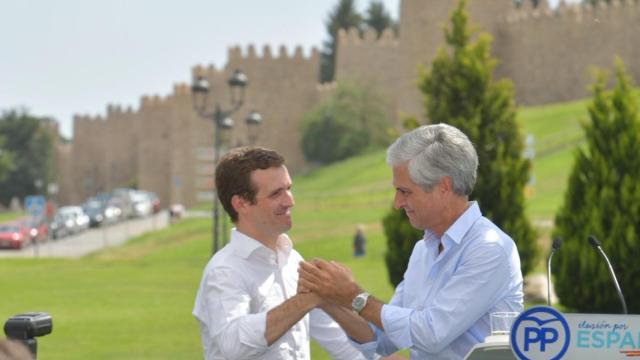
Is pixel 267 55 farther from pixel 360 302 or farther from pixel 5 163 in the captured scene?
pixel 360 302

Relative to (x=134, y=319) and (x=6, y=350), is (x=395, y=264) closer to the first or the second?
(x=134, y=319)

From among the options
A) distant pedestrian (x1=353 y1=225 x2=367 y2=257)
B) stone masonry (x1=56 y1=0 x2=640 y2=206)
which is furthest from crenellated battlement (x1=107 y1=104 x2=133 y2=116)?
distant pedestrian (x1=353 y1=225 x2=367 y2=257)

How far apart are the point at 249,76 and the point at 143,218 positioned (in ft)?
52.4

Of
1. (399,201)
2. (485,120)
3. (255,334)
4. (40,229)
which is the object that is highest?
(399,201)

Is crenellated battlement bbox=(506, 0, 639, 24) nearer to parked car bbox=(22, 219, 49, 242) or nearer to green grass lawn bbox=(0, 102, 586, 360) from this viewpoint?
green grass lawn bbox=(0, 102, 586, 360)

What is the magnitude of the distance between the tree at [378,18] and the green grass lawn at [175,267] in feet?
92.8

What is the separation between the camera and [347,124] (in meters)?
68.2

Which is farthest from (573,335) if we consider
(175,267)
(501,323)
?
(175,267)

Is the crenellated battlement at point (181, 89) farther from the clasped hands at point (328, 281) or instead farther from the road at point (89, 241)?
the clasped hands at point (328, 281)

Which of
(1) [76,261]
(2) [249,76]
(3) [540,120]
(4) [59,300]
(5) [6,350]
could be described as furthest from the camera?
(2) [249,76]

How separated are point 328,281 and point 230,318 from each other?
1.00 ft

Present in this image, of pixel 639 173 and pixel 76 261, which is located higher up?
pixel 639 173

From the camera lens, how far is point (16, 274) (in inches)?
1179

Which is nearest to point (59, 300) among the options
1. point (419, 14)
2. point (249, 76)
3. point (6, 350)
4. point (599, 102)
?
point (599, 102)
